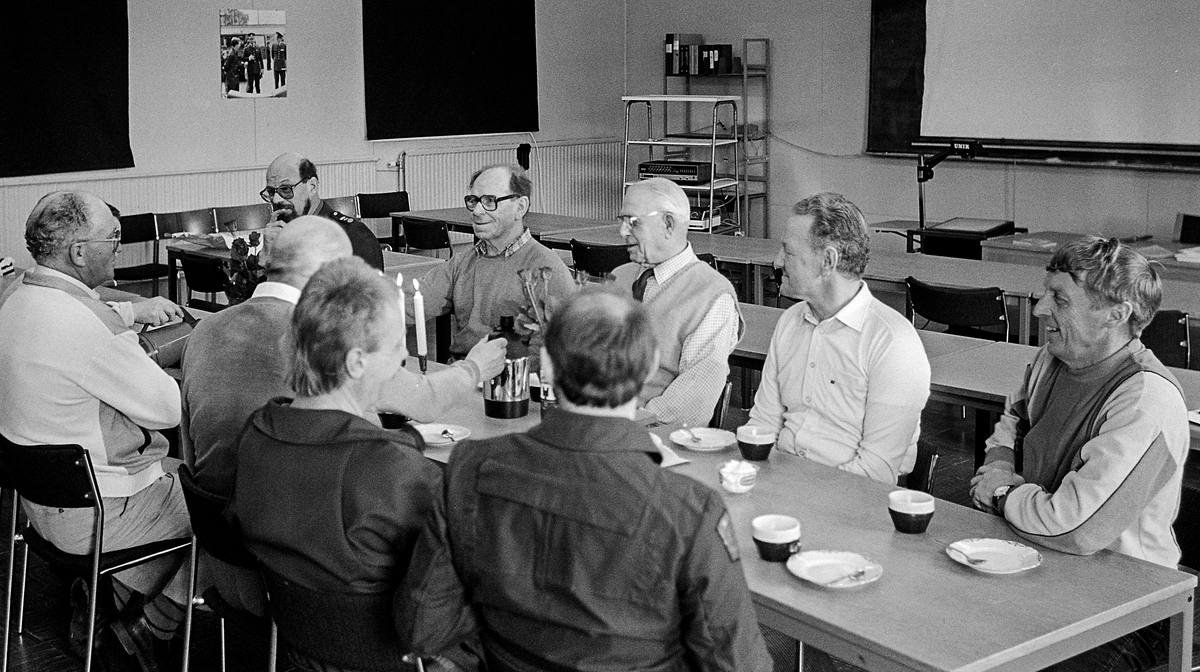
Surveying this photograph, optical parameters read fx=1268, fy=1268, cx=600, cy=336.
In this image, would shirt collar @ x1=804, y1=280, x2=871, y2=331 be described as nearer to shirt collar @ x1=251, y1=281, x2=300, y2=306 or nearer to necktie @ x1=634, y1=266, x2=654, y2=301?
necktie @ x1=634, y1=266, x2=654, y2=301

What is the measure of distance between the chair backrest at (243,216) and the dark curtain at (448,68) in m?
1.77

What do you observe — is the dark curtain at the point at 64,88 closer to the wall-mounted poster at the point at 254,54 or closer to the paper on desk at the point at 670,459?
the wall-mounted poster at the point at 254,54

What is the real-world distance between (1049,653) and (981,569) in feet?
0.76

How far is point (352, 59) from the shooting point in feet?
32.0

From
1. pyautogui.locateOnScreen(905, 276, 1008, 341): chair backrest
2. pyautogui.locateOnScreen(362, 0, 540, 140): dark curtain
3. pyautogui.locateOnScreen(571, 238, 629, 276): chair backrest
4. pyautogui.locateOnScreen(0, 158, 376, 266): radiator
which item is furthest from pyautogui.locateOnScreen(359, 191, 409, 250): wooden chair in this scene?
pyautogui.locateOnScreen(905, 276, 1008, 341): chair backrest

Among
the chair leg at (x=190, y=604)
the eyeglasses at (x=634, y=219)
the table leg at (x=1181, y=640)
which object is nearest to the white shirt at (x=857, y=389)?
the eyeglasses at (x=634, y=219)

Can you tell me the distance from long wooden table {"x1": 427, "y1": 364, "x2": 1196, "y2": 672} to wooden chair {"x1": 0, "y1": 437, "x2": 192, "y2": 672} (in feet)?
4.78

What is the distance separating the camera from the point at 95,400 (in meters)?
3.14

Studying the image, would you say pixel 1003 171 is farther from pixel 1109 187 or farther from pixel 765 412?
pixel 765 412

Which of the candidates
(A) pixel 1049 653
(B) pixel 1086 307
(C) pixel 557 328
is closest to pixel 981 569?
(A) pixel 1049 653

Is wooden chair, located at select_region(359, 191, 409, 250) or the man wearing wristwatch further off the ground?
wooden chair, located at select_region(359, 191, 409, 250)

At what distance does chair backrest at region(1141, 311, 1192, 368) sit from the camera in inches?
179

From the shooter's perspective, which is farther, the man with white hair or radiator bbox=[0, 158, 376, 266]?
radiator bbox=[0, 158, 376, 266]

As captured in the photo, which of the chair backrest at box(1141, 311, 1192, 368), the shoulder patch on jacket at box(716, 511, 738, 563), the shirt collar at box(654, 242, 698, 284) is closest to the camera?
the shoulder patch on jacket at box(716, 511, 738, 563)
